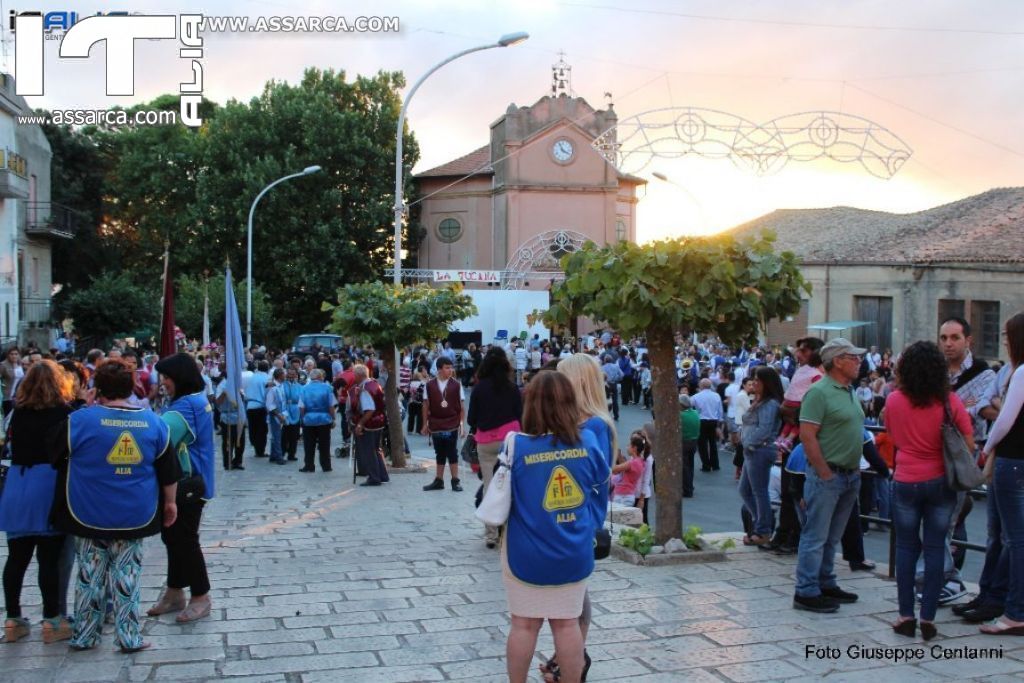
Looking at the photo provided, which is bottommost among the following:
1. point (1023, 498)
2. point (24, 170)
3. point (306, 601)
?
point (306, 601)

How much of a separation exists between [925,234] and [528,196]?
17.9m

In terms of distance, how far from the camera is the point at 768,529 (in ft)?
27.6

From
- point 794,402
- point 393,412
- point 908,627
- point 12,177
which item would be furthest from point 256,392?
point 12,177

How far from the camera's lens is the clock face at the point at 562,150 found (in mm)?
46938

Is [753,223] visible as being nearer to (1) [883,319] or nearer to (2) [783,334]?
(2) [783,334]

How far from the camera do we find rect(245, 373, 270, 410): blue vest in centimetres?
1698

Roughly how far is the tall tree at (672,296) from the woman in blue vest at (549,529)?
2984 mm

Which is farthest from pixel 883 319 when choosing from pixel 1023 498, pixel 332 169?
pixel 1023 498

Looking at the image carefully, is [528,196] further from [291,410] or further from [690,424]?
[690,424]

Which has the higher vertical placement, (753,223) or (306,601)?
(753,223)

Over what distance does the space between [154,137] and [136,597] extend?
1645 inches

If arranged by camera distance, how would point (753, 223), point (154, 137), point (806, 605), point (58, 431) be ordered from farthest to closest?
point (753, 223)
point (154, 137)
point (806, 605)
point (58, 431)

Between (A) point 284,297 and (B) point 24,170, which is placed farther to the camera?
(A) point 284,297

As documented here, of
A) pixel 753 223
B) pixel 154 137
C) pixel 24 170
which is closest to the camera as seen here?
pixel 24 170
